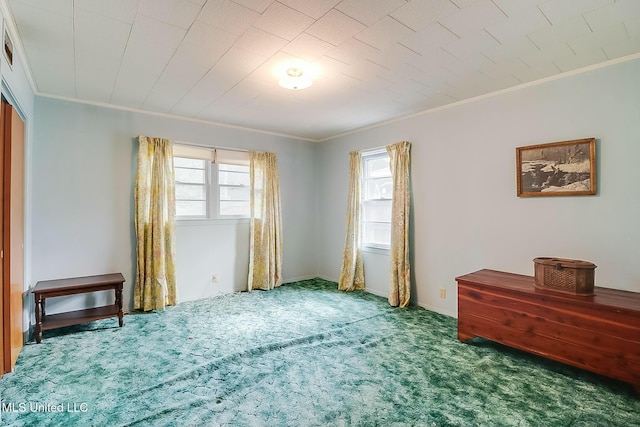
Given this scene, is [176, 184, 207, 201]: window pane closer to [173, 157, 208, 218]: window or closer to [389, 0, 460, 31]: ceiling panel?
[173, 157, 208, 218]: window

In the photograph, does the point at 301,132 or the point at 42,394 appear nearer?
the point at 42,394

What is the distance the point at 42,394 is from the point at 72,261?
1769 millimetres

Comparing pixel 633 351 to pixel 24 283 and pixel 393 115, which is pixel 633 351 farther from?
pixel 24 283

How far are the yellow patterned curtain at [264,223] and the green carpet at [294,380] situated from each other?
56.0 inches

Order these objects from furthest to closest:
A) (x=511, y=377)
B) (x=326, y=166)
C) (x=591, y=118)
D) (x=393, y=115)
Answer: (x=326, y=166) → (x=393, y=115) → (x=591, y=118) → (x=511, y=377)

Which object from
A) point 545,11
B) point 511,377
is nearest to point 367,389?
point 511,377

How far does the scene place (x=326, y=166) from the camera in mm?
5414

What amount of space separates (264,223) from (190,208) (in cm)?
108

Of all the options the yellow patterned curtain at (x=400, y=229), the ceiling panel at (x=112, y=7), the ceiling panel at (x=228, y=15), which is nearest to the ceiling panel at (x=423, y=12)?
the ceiling panel at (x=228, y=15)

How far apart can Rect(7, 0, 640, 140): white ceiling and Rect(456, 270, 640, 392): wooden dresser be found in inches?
73.0

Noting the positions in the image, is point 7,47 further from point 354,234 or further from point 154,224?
point 354,234

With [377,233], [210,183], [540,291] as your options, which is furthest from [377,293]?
[210,183]

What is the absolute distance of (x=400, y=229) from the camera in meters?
3.99

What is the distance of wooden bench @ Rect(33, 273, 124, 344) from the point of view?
291cm
